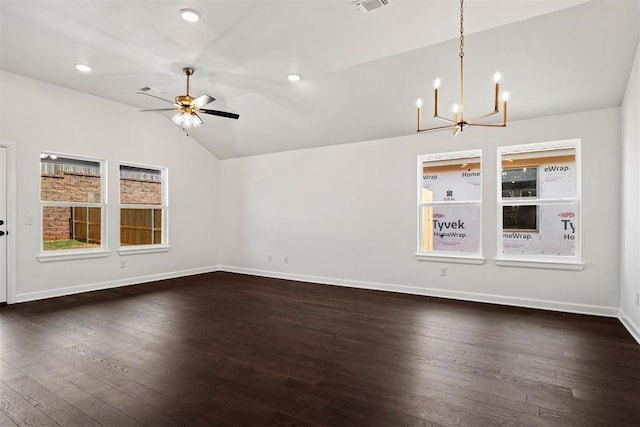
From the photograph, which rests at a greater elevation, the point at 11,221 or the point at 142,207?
the point at 142,207

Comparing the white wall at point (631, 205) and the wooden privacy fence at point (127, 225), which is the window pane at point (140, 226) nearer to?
the wooden privacy fence at point (127, 225)

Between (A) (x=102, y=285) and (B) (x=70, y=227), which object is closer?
(B) (x=70, y=227)

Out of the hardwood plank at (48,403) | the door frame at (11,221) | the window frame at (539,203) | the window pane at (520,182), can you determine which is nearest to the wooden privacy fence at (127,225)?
the door frame at (11,221)

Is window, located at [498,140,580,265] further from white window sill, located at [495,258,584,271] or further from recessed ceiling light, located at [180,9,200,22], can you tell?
recessed ceiling light, located at [180,9,200,22]

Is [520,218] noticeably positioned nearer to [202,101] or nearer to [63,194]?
[202,101]

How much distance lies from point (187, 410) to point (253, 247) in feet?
17.5

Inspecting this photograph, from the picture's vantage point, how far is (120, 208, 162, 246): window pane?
6281 mm

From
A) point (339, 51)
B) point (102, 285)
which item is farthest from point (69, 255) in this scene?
point (339, 51)

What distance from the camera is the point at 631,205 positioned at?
3.70 meters

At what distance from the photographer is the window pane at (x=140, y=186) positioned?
20.7ft

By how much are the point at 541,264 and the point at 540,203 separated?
818 mm

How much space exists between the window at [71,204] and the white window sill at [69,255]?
0.03 m

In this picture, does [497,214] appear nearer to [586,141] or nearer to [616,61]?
[586,141]

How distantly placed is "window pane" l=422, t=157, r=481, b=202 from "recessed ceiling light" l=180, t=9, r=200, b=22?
3.81 meters
